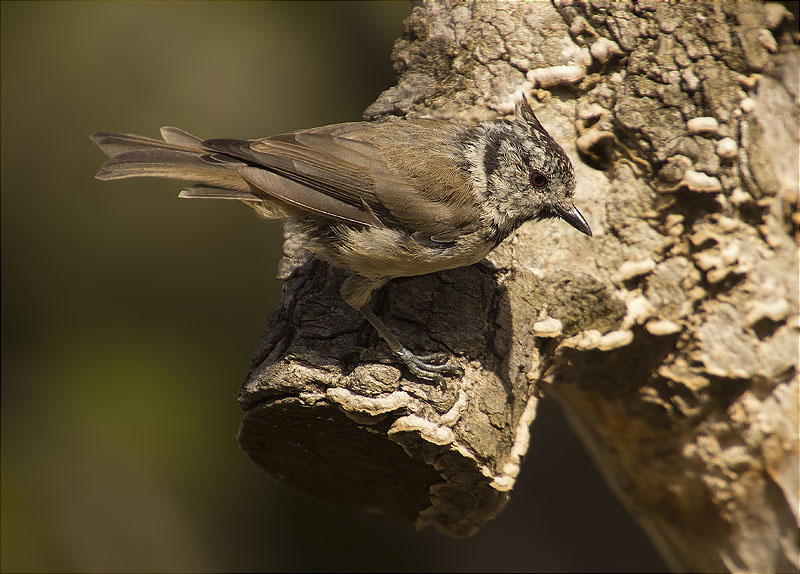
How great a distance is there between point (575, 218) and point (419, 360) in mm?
912

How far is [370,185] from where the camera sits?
2.85m

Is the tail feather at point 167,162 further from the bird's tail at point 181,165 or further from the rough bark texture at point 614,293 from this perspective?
the rough bark texture at point 614,293

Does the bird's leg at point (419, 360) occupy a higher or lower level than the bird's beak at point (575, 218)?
lower

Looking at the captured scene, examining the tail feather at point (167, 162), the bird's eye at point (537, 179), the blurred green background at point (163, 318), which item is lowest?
the blurred green background at point (163, 318)

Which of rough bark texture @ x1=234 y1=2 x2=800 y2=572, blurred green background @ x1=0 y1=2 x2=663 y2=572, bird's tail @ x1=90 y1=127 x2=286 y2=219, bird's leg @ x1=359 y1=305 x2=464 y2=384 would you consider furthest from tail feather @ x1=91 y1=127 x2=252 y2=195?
blurred green background @ x1=0 y1=2 x2=663 y2=572

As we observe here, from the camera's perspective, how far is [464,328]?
2891mm

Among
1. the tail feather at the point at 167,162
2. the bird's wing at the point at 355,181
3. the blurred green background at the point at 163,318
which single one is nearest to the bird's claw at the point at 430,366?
the bird's wing at the point at 355,181

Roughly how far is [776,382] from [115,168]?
304 centimetres

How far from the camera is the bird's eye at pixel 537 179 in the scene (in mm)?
3039

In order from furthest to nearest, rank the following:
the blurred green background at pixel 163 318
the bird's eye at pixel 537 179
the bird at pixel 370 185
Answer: the blurred green background at pixel 163 318, the bird's eye at pixel 537 179, the bird at pixel 370 185

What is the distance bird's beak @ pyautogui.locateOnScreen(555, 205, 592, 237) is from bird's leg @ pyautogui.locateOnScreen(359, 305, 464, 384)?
30.8 inches

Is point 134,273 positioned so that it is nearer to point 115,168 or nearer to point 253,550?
point 253,550

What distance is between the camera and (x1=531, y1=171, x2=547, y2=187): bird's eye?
304cm

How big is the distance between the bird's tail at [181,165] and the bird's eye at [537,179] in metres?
1.02
